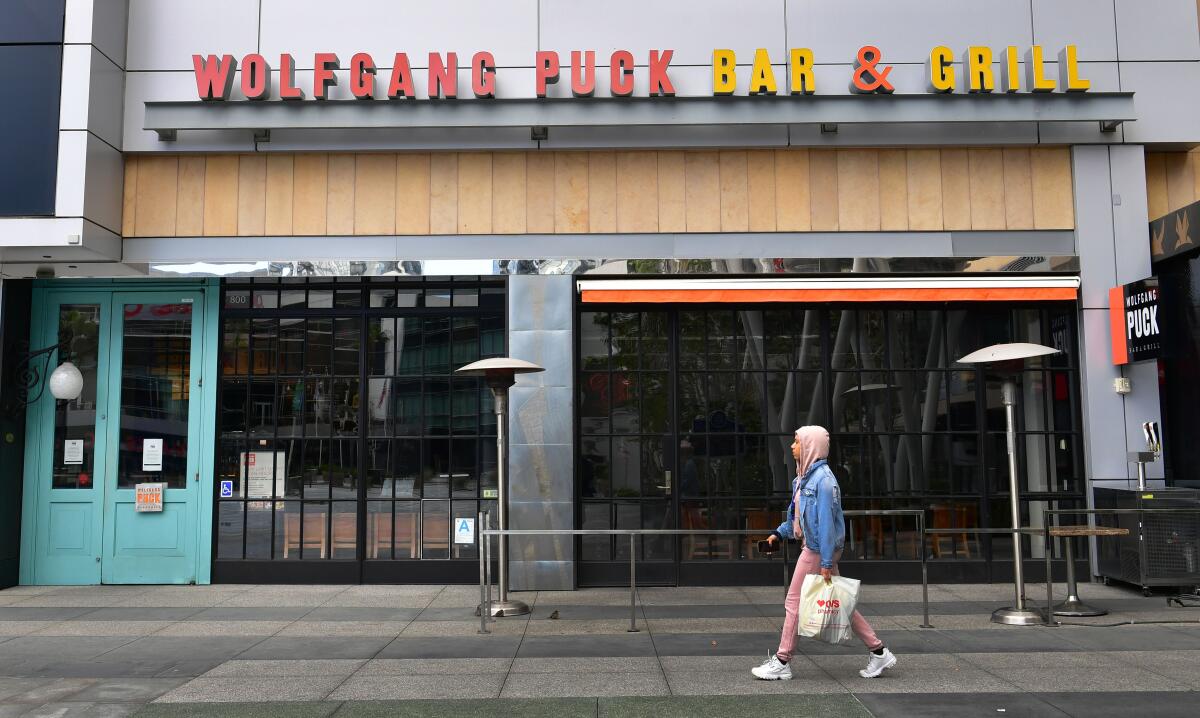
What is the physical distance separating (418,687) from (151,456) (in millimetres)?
6687

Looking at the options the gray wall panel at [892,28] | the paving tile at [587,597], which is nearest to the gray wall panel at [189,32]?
the gray wall panel at [892,28]

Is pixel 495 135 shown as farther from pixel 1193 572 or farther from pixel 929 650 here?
pixel 1193 572

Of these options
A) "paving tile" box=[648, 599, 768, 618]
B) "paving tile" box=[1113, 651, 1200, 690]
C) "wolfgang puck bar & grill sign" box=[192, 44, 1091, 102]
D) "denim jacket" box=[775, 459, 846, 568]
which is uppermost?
"wolfgang puck bar & grill sign" box=[192, 44, 1091, 102]

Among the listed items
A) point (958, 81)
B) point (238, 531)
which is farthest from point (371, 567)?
point (958, 81)

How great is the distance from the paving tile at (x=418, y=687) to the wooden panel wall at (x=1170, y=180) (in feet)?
33.6

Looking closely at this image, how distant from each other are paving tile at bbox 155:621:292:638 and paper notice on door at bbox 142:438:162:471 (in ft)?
9.89

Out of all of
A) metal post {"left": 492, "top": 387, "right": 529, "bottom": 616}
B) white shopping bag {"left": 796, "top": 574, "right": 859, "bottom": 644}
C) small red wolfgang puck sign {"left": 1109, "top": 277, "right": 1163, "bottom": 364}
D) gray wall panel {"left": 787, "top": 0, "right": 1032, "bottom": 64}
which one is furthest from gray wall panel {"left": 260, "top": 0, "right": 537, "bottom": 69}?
small red wolfgang puck sign {"left": 1109, "top": 277, "right": 1163, "bottom": 364}

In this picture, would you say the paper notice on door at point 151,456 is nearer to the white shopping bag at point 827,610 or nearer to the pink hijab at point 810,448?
the pink hijab at point 810,448

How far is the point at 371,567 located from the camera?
11.6m

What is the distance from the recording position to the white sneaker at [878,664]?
701 cm

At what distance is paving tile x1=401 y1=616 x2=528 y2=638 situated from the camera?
8.90m

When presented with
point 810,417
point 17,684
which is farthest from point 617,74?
point 17,684

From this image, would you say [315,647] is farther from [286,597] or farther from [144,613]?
[144,613]

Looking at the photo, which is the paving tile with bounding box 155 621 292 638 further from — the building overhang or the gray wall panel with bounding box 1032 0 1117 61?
the gray wall panel with bounding box 1032 0 1117 61
